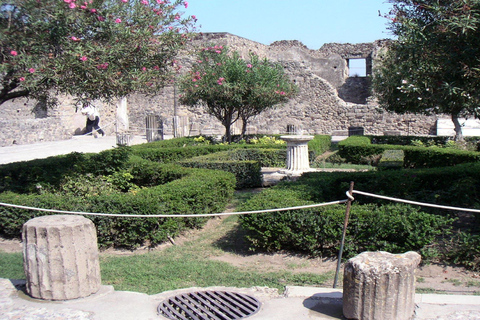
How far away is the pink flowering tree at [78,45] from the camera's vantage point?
19.2 ft

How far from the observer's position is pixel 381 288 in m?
3.12

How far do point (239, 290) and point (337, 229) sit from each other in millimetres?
1541

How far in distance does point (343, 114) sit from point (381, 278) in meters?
21.2

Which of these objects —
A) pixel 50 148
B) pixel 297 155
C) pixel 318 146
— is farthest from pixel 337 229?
pixel 50 148

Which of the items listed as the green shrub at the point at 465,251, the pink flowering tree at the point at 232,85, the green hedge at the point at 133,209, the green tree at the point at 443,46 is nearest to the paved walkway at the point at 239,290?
the green shrub at the point at 465,251

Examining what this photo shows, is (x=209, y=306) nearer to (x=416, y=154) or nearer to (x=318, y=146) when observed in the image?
(x=416, y=154)

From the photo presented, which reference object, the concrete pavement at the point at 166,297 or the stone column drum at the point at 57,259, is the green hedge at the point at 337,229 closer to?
the concrete pavement at the point at 166,297

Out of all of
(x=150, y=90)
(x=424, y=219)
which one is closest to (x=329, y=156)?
(x=150, y=90)

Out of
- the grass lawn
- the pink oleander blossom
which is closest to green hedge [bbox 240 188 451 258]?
the grass lawn

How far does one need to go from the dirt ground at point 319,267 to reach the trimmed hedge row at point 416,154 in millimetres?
5600

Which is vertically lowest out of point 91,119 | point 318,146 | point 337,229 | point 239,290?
point 239,290

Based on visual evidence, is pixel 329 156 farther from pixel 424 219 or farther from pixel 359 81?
pixel 359 81

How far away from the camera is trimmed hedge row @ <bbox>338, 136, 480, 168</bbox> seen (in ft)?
33.3

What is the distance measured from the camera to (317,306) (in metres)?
3.54
